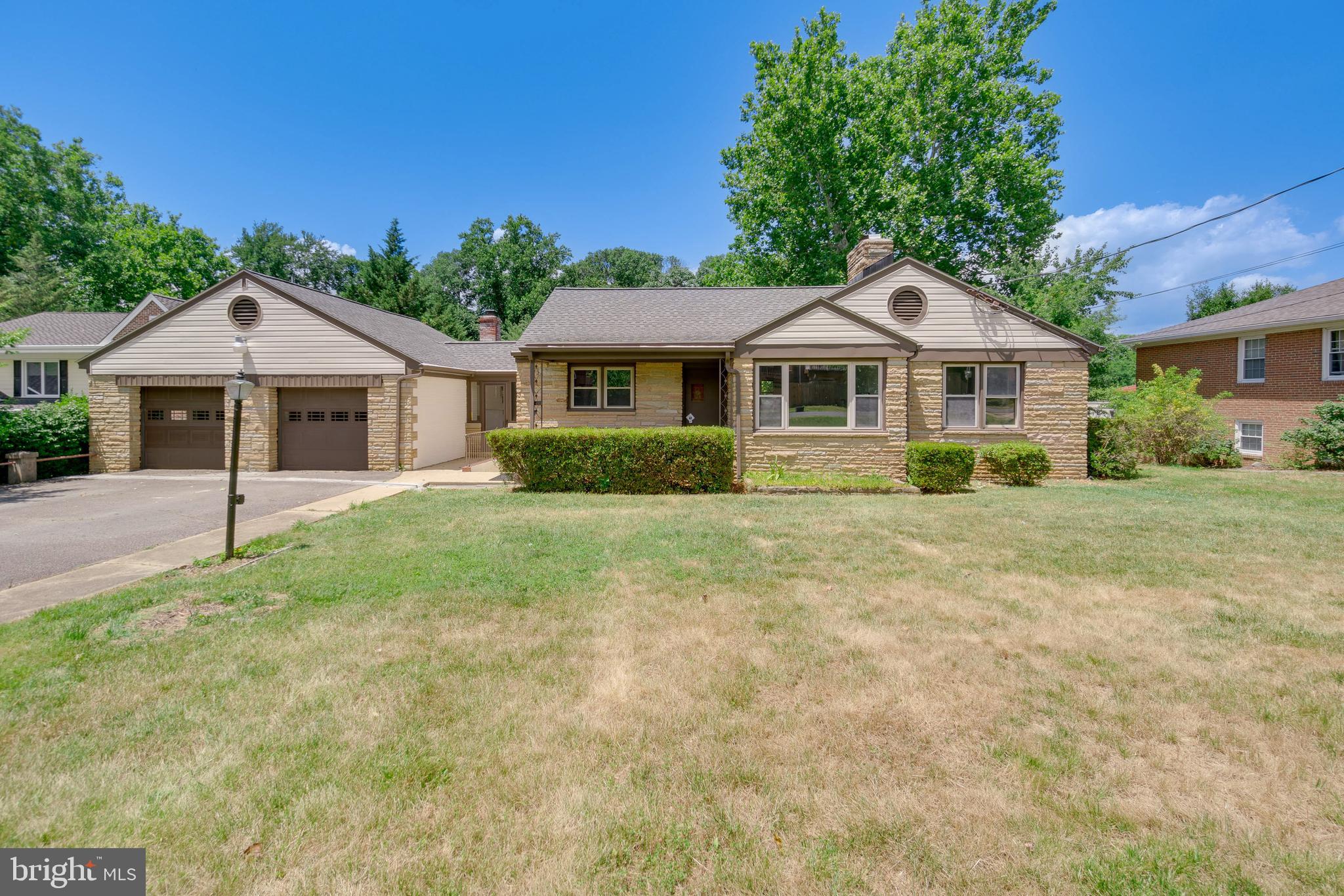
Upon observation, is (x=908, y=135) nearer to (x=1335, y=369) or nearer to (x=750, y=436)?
(x=1335, y=369)

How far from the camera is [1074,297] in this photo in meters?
20.5

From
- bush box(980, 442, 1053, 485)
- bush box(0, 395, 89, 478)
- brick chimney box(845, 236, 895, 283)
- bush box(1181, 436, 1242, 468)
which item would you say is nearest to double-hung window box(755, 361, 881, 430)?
bush box(980, 442, 1053, 485)

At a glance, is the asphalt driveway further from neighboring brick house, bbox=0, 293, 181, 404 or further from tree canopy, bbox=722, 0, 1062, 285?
tree canopy, bbox=722, 0, 1062, 285

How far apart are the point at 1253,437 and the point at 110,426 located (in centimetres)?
3358

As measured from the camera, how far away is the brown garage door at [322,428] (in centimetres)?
1584

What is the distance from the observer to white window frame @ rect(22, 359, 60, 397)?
21281 mm

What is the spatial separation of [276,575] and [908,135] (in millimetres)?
29230

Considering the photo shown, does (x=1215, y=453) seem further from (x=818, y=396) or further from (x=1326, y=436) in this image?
(x=818, y=396)

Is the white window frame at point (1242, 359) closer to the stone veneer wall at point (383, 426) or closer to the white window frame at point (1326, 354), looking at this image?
the white window frame at point (1326, 354)

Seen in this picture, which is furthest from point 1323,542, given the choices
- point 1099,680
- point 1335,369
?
point 1335,369

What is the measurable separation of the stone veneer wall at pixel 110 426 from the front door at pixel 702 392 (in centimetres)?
1539

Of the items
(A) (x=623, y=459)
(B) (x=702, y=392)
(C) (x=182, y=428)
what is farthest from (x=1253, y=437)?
(C) (x=182, y=428)

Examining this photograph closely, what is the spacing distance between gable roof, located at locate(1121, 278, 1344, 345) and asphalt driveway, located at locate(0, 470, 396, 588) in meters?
25.4

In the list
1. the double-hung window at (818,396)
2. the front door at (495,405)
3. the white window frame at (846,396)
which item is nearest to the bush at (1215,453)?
the white window frame at (846,396)
